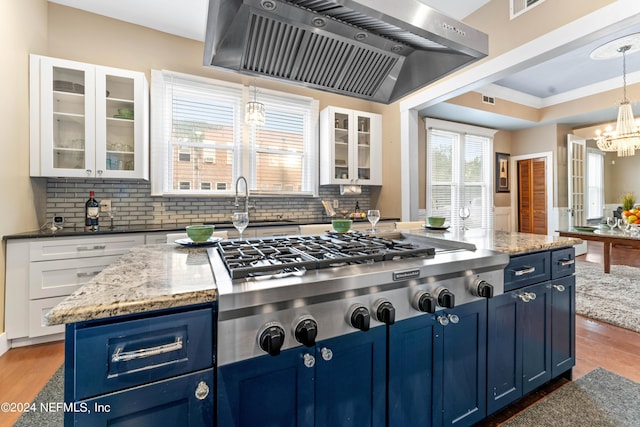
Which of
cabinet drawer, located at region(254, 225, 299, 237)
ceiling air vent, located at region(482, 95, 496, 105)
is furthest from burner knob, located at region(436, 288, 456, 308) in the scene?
ceiling air vent, located at region(482, 95, 496, 105)

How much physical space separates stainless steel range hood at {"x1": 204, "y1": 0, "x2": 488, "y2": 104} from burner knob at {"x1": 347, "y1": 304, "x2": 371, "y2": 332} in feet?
3.67

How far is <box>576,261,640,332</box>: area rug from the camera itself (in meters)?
2.84

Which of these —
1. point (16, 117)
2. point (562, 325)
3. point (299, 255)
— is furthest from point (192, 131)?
point (562, 325)

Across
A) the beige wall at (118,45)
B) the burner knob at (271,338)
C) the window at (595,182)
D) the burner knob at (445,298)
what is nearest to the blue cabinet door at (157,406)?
the burner knob at (271,338)

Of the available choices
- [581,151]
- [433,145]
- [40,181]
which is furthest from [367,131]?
[581,151]

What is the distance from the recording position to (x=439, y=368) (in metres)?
1.28

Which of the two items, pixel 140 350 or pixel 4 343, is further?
pixel 4 343

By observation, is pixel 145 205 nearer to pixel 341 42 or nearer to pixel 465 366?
pixel 341 42

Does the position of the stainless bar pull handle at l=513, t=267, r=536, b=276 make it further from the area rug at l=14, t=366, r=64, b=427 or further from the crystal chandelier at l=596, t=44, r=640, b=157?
the crystal chandelier at l=596, t=44, r=640, b=157

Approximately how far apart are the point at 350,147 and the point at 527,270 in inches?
121

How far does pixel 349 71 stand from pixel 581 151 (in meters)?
6.82

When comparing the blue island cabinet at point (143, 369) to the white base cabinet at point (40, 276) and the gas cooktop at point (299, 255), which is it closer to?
the gas cooktop at point (299, 255)

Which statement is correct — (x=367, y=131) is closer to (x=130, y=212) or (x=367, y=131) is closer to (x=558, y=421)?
(x=130, y=212)

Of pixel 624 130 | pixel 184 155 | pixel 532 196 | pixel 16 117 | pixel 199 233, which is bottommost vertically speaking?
pixel 199 233
